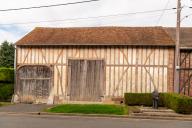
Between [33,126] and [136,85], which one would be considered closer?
[33,126]

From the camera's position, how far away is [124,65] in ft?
102

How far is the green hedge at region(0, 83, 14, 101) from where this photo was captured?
3256 cm

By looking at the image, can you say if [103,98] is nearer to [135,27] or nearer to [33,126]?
[135,27]

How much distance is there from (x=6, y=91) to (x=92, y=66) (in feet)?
23.4

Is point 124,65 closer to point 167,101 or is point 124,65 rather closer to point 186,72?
point 186,72

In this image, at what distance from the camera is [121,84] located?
3120 cm

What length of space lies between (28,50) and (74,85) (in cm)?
459

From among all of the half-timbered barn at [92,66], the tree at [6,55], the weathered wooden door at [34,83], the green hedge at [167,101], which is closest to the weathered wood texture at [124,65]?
the half-timbered barn at [92,66]

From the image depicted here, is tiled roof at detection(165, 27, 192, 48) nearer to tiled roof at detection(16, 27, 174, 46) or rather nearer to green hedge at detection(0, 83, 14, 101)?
tiled roof at detection(16, 27, 174, 46)

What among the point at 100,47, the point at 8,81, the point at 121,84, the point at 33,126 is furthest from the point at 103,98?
the point at 33,126

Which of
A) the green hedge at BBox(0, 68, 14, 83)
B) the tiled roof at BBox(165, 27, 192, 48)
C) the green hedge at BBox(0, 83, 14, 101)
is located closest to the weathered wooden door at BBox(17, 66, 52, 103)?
the green hedge at BBox(0, 83, 14, 101)

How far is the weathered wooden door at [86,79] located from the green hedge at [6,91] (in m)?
4.87

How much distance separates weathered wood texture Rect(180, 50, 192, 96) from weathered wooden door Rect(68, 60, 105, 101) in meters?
5.90

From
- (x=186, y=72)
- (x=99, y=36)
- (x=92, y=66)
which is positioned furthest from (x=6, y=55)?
(x=186, y=72)
